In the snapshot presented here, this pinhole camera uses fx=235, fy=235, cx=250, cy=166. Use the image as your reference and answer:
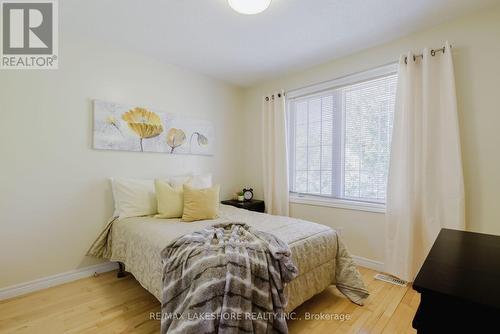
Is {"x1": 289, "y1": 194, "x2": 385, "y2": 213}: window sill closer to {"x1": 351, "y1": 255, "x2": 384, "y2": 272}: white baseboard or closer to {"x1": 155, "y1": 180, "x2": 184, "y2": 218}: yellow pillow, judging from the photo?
{"x1": 351, "y1": 255, "x2": 384, "y2": 272}: white baseboard

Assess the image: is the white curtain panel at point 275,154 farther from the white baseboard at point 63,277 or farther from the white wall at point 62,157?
the white wall at point 62,157

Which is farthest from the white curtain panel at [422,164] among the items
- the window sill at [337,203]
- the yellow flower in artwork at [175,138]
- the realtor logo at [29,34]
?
the realtor logo at [29,34]

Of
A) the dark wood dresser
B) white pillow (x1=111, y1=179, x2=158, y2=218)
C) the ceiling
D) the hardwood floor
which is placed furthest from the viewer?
white pillow (x1=111, y1=179, x2=158, y2=218)

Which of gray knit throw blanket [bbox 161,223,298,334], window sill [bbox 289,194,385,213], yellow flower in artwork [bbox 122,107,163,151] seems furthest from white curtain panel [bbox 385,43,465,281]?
yellow flower in artwork [bbox 122,107,163,151]

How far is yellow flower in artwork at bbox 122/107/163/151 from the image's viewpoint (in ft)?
8.54

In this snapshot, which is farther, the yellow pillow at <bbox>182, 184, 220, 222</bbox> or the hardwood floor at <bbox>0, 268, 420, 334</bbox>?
the yellow pillow at <bbox>182, 184, 220, 222</bbox>

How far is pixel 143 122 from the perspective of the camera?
8.84 feet

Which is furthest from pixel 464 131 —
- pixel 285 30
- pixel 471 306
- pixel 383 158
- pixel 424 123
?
pixel 471 306

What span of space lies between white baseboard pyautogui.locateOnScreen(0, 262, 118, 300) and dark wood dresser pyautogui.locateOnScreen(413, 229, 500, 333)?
2.76m

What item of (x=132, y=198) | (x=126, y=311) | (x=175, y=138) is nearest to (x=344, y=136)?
(x=175, y=138)

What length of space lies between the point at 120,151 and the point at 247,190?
69.0 inches

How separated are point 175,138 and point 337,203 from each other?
2.14m

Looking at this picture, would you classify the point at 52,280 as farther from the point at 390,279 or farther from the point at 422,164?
the point at 422,164

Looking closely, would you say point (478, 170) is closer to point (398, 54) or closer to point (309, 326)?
point (398, 54)
